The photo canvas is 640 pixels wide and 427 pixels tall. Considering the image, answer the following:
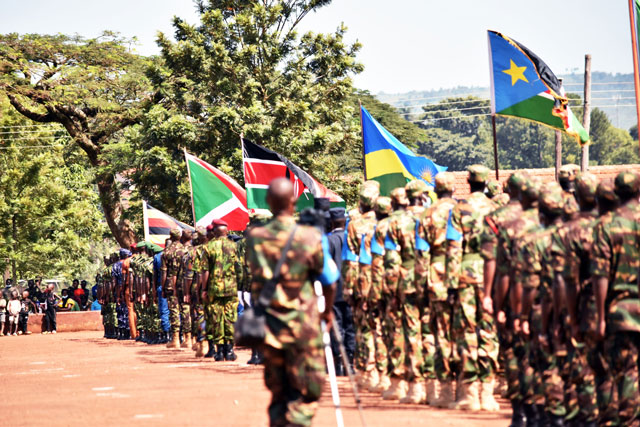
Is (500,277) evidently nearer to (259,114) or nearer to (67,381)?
(67,381)

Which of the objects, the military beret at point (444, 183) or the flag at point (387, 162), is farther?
the flag at point (387, 162)

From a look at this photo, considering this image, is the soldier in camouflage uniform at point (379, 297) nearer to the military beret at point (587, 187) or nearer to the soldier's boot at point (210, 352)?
the military beret at point (587, 187)

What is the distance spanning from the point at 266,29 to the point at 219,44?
1.63 metres

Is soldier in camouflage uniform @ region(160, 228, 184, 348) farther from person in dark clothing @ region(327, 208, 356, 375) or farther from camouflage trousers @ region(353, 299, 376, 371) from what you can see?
camouflage trousers @ region(353, 299, 376, 371)

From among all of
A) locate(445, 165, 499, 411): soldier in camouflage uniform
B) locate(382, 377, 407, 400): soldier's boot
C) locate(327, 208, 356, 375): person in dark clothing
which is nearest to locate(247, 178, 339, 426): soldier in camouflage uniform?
locate(445, 165, 499, 411): soldier in camouflage uniform

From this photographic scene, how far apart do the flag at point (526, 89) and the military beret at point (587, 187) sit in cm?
717

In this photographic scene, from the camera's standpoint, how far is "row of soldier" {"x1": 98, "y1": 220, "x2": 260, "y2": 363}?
17.0 m

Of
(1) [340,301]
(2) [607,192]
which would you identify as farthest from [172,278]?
(2) [607,192]

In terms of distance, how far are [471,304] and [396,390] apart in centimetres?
171

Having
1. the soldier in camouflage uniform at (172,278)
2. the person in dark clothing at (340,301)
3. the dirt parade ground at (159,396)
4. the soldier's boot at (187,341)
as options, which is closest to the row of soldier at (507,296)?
the dirt parade ground at (159,396)

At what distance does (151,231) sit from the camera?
24750 mm

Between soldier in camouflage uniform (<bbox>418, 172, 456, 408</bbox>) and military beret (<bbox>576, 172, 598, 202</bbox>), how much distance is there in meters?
2.41

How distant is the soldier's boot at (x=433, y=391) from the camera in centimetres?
1088

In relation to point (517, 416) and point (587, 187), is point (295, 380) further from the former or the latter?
point (587, 187)
